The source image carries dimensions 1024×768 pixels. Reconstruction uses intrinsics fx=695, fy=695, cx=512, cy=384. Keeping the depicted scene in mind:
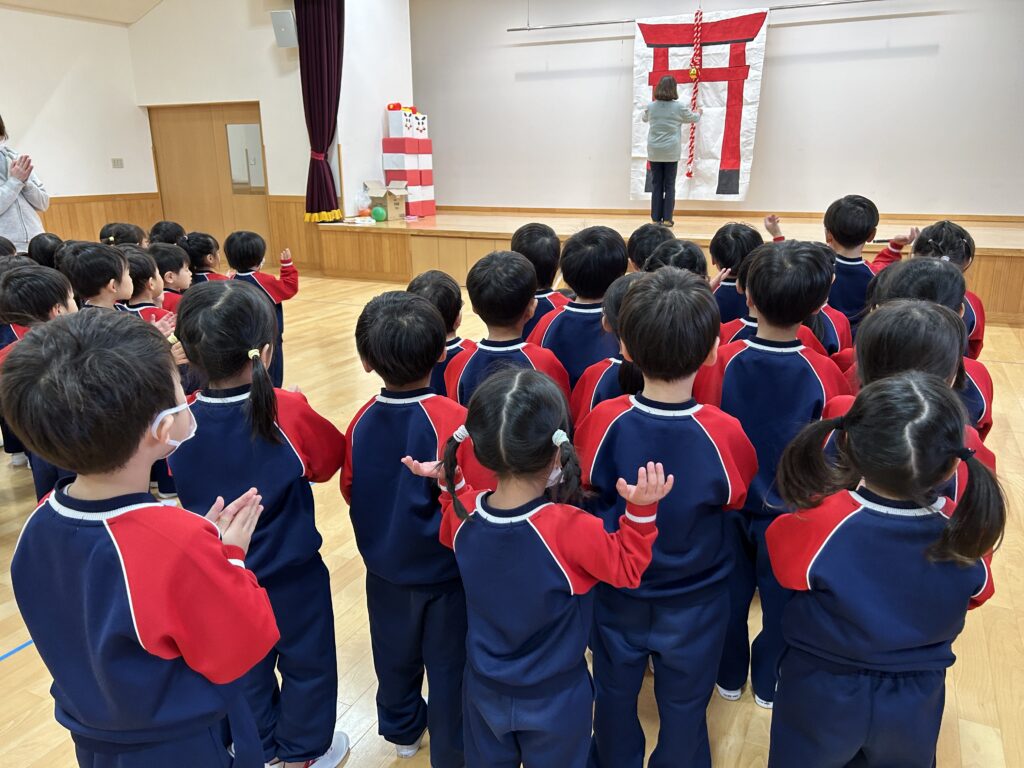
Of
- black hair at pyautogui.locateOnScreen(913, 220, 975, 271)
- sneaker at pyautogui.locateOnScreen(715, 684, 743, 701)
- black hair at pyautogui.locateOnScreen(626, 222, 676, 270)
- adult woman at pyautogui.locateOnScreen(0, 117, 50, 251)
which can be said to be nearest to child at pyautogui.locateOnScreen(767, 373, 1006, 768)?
sneaker at pyautogui.locateOnScreen(715, 684, 743, 701)

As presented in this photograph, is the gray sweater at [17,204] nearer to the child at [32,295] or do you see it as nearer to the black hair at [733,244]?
the child at [32,295]

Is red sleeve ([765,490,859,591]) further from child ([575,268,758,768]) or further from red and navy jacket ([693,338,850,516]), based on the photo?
red and navy jacket ([693,338,850,516])

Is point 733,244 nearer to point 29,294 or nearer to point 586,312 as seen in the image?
point 586,312

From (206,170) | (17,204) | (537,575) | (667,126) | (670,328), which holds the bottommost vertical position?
(537,575)

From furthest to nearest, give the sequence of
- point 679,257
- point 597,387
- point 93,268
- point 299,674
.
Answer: point 93,268 < point 679,257 < point 597,387 < point 299,674

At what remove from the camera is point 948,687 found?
1.72 metres

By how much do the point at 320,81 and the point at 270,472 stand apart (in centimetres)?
665

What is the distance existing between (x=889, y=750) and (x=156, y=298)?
271 centimetres

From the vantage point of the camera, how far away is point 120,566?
2.67 feet

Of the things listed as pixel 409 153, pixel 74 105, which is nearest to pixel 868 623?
pixel 409 153

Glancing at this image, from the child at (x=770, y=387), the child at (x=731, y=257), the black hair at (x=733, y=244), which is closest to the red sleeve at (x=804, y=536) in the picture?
the child at (x=770, y=387)

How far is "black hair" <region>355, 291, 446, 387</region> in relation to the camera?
1.30 meters

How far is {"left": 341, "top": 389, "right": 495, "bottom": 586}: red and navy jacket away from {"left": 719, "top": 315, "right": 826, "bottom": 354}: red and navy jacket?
792 mm

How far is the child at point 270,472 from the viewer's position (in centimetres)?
128
